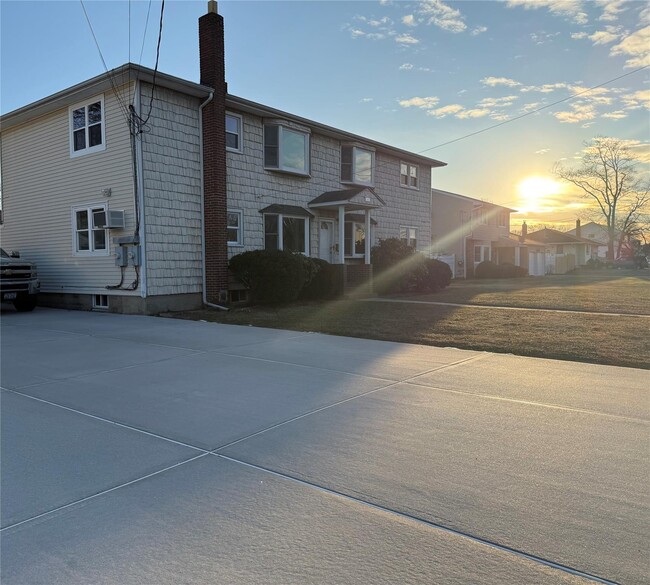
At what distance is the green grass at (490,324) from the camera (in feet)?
26.4

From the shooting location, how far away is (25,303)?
14.8 meters

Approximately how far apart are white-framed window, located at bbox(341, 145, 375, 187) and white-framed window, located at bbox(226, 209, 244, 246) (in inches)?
229

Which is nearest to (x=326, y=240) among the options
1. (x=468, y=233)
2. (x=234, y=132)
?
(x=234, y=132)

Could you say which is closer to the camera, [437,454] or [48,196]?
[437,454]

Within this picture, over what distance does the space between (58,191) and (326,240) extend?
30.4 ft

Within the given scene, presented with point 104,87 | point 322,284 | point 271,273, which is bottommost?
point 322,284

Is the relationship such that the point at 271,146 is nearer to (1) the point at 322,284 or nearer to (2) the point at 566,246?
(1) the point at 322,284

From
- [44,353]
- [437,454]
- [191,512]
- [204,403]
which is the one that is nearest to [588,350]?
[437,454]

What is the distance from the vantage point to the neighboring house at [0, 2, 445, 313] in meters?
13.2

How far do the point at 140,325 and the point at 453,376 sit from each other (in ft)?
24.8

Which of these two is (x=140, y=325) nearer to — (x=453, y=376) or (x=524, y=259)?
(x=453, y=376)

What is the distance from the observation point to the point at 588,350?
7.83 meters

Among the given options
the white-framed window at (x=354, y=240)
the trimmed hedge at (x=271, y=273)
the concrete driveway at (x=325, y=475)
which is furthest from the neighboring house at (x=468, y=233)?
the concrete driveway at (x=325, y=475)

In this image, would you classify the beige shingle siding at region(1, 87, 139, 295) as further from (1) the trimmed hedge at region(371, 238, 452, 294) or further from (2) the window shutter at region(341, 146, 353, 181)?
(1) the trimmed hedge at region(371, 238, 452, 294)
